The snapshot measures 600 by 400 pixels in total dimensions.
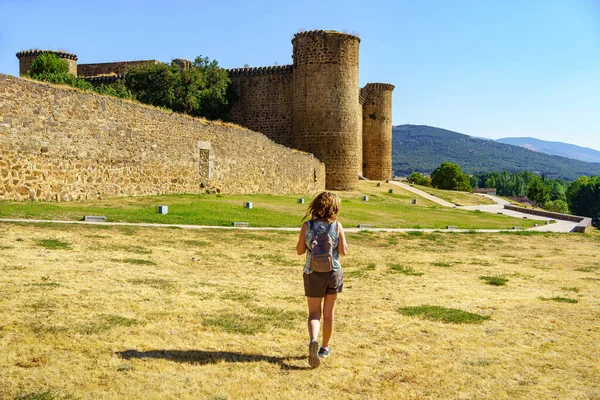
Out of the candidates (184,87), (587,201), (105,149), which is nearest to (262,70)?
(184,87)

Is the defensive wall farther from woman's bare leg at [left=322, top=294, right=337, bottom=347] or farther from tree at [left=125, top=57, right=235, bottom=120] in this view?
tree at [left=125, top=57, right=235, bottom=120]

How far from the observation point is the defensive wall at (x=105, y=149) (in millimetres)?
14883

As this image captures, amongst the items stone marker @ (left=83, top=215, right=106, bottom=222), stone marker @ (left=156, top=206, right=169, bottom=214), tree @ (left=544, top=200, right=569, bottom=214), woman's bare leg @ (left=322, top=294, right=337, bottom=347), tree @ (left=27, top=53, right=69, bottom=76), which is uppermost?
tree @ (left=27, top=53, right=69, bottom=76)

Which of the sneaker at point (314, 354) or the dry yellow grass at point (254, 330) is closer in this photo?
the dry yellow grass at point (254, 330)

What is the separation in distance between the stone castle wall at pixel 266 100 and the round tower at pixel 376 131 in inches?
652

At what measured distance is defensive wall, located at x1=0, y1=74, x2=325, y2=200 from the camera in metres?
14.9

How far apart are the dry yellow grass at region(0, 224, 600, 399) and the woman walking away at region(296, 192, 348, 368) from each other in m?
0.37

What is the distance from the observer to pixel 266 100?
40.8m

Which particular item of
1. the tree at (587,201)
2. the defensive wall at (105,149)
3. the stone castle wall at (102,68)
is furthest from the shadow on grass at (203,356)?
the tree at (587,201)

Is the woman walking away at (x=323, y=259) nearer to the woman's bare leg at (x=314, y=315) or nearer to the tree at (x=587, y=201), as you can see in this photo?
the woman's bare leg at (x=314, y=315)

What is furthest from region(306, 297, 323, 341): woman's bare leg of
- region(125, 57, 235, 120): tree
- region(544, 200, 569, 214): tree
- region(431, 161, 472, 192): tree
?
region(544, 200, 569, 214): tree

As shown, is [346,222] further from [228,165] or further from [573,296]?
[573,296]

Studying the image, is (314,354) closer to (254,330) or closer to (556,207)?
(254,330)

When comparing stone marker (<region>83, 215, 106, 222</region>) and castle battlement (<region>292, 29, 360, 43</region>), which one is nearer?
stone marker (<region>83, 215, 106, 222</region>)
